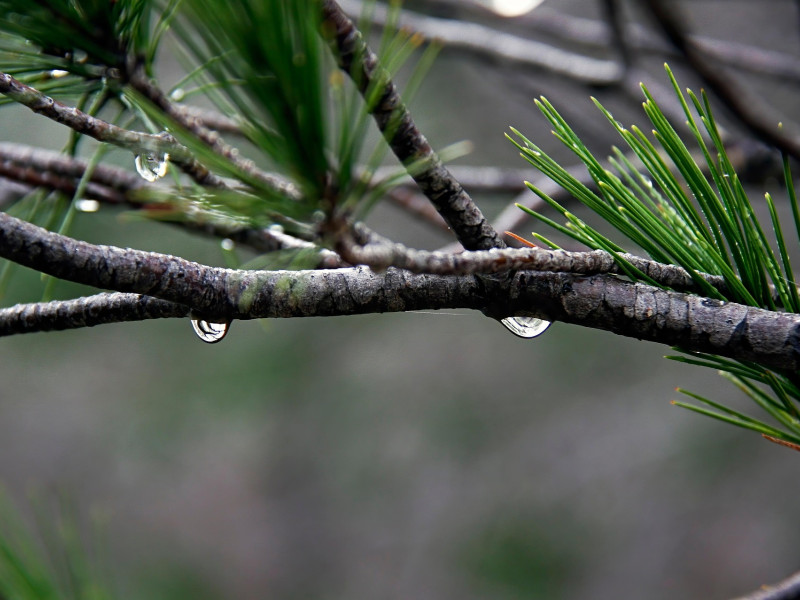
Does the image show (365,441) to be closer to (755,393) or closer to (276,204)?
(755,393)

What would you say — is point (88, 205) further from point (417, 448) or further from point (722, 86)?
point (417, 448)

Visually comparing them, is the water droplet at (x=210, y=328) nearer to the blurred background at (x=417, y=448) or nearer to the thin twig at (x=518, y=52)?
the thin twig at (x=518, y=52)

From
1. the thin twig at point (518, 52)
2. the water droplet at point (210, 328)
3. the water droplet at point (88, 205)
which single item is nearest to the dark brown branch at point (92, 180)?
the water droplet at point (88, 205)

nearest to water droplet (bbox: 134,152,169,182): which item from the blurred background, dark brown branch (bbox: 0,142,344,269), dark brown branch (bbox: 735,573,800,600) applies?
dark brown branch (bbox: 0,142,344,269)

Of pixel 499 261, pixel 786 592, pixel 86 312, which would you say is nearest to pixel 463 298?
pixel 499 261

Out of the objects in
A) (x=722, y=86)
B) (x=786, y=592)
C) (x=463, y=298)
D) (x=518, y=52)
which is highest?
(x=518, y=52)

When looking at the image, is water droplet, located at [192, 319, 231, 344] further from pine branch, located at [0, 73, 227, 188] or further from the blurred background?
the blurred background
